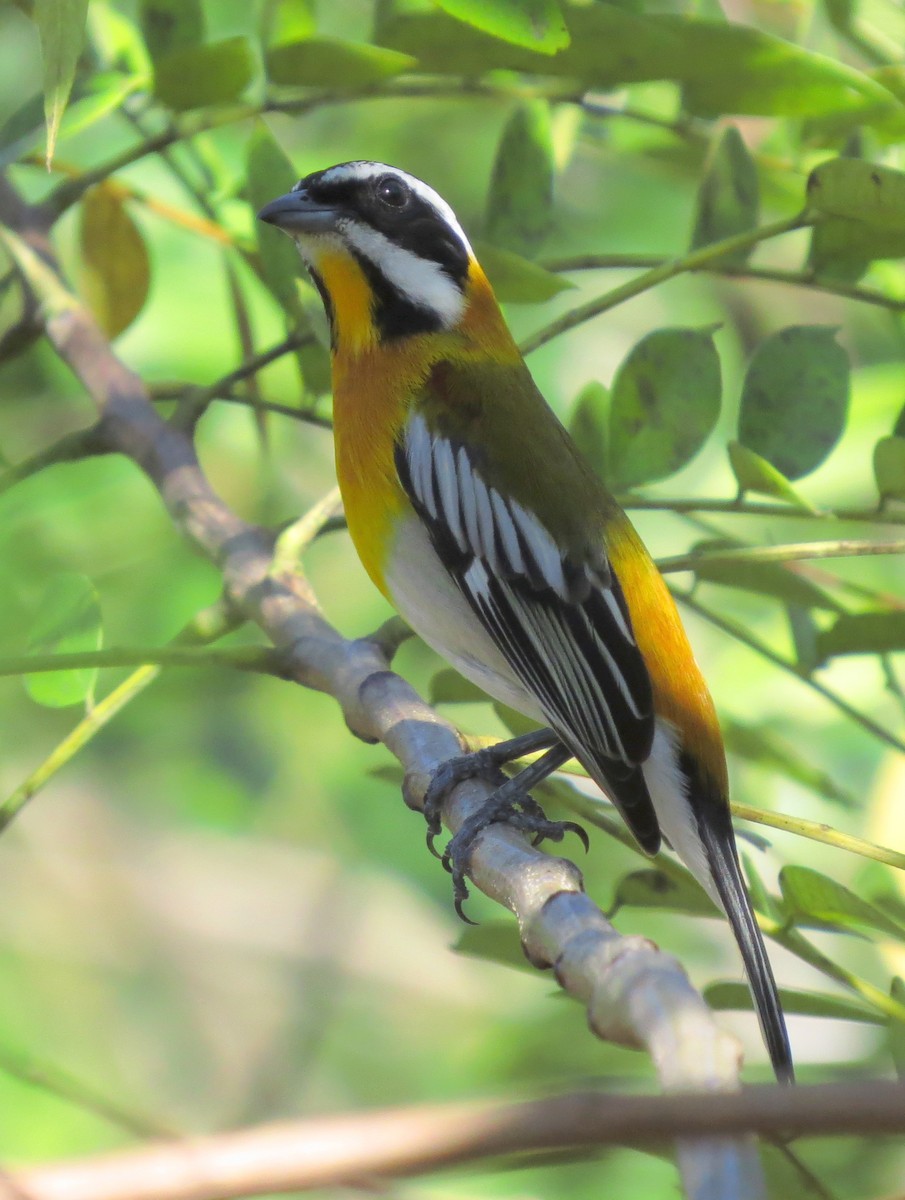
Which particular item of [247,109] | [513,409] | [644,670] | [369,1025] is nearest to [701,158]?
[513,409]

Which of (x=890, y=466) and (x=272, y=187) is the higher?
(x=272, y=187)

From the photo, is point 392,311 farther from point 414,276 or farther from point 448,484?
point 448,484

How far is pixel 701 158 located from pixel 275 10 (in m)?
0.92

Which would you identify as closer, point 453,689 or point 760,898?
point 760,898

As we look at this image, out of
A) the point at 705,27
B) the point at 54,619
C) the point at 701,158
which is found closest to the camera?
the point at 54,619

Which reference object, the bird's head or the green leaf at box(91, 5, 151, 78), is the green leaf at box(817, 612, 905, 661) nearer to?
the bird's head

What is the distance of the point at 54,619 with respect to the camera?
1.85m

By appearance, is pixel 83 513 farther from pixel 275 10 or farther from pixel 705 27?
pixel 705 27

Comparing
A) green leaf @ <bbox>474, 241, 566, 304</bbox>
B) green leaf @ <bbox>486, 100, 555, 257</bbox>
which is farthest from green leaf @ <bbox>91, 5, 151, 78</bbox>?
green leaf @ <bbox>474, 241, 566, 304</bbox>

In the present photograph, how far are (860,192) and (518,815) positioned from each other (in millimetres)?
988

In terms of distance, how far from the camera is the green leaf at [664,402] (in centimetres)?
203

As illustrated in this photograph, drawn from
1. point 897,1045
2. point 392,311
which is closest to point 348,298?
point 392,311

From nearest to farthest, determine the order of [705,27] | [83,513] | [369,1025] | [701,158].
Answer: [705,27] → [701,158] → [83,513] → [369,1025]

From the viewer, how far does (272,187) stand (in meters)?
2.25
